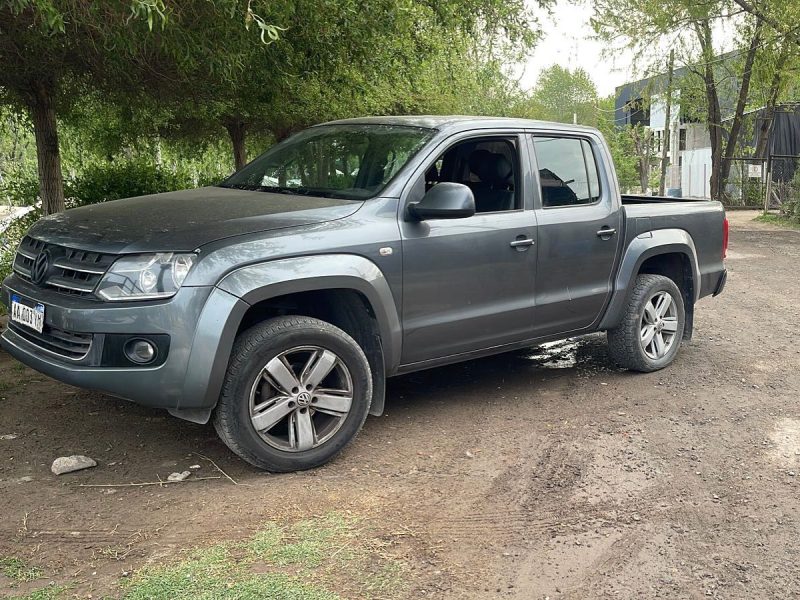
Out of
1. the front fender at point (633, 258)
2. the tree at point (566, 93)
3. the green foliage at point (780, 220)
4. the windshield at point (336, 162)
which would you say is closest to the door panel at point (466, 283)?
the windshield at point (336, 162)

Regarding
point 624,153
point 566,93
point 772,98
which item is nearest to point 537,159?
point 772,98

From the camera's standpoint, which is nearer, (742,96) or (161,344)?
(161,344)

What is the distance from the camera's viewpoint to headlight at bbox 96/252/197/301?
402 centimetres

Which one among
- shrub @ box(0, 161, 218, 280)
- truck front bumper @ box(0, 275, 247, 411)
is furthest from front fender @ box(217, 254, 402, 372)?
shrub @ box(0, 161, 218, 280)

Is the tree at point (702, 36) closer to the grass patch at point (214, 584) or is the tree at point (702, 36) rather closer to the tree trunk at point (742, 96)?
the tree trunk at point (742, 96)

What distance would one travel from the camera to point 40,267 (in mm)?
4488

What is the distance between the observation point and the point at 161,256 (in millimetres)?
4078

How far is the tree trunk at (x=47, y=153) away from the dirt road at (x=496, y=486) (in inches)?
152

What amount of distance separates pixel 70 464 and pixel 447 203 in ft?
8.10

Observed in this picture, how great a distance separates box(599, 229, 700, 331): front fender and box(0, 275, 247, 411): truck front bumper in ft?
10.2

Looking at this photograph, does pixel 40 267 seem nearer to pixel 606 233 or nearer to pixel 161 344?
pixel 161 344

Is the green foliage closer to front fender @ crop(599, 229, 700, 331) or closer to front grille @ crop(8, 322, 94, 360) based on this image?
front fender @ crop(599, 229, 700, 331)

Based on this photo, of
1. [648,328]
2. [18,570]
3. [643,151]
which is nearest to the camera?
[18,570]

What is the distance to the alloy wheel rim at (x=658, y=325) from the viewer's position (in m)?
6.52
